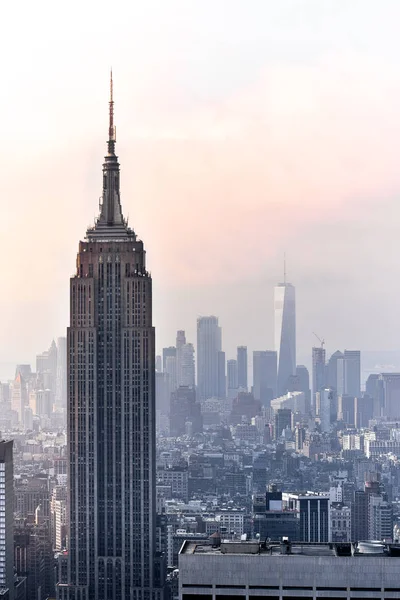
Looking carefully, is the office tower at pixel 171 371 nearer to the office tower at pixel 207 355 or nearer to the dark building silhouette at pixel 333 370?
the office tower at pixel 207 355

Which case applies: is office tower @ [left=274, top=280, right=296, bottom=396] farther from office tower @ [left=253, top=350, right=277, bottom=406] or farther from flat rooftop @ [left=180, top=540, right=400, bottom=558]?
flat rooftop @ [left=180, top=540, right=400, bottom=558]

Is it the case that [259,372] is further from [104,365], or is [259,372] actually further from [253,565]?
[253,565]

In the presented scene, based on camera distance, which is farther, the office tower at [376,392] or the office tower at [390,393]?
the office tower at [376,392]

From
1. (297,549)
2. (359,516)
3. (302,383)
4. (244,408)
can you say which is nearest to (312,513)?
(359,516)

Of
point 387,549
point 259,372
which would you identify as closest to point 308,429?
point 259,372

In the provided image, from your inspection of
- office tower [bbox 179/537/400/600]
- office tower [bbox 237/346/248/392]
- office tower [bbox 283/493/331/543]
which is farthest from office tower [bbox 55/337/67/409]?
office tower [bbox 179/537/400/600]

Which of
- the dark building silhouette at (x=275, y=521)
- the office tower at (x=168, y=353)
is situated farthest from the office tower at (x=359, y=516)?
the office tower at (x=168, y=353)

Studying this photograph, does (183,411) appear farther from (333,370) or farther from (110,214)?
(110,214)
